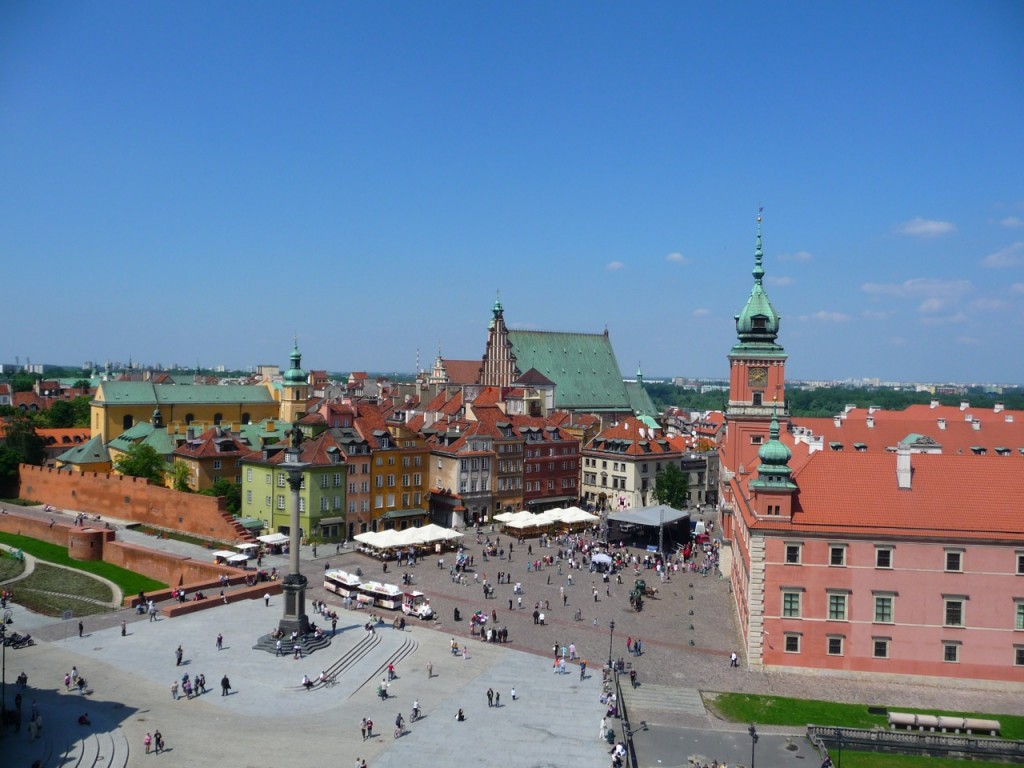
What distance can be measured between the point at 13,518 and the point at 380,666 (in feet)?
140

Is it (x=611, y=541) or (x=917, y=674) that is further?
(x=611, y=541)

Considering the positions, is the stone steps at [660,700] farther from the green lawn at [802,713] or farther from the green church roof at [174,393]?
the green church roof at [174,393]

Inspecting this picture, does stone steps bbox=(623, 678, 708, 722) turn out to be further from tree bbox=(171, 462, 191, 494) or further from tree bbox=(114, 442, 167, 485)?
tree bbox=(114, 442, 167, 485)

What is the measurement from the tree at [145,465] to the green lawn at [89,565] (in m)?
11.0

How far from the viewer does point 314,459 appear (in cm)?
6662

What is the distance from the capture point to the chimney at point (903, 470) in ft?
138

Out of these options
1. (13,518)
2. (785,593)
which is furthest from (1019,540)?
(13,518)

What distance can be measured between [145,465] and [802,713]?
59315mm

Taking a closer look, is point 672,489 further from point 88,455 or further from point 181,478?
point 88,455

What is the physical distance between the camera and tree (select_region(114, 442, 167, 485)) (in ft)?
249

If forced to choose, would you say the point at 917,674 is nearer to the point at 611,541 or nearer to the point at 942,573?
the point at 942,573

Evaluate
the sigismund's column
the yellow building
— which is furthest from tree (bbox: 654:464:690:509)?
the yellow building

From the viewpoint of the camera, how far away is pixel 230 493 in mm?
72000

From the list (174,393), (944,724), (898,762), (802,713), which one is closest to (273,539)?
(802,713)
